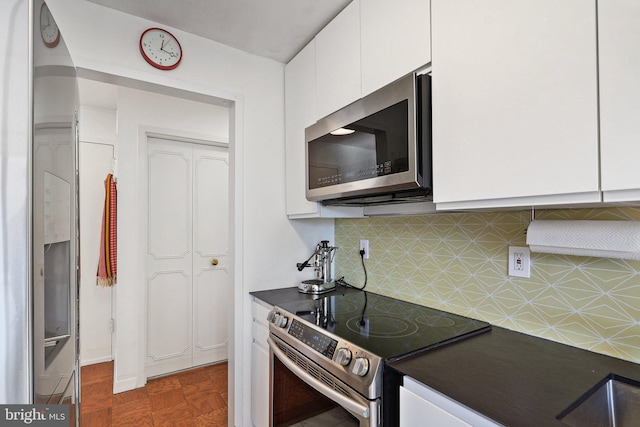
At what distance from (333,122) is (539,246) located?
0.97 metres

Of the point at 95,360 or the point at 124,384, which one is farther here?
the point at 95,360

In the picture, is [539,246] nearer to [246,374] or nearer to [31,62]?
[31,62]

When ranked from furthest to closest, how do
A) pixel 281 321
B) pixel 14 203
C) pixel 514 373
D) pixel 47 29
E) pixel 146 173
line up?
pixel 146 173, pixel 281 321, pixel 514 373, pixel 47 29, pixel 14 203

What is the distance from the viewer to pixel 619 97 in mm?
710

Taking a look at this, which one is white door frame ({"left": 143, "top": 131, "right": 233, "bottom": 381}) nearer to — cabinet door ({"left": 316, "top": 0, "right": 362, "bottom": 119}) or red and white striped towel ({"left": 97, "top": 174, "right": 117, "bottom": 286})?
red and white striped towel ({"left": 97, "top": 174, "right": 117, "bottom": 286})

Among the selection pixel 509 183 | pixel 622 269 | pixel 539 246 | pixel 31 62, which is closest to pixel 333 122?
pixel 509 183

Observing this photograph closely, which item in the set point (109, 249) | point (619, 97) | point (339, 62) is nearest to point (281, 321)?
point (339, 62)

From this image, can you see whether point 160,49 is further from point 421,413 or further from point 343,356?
point 421,413

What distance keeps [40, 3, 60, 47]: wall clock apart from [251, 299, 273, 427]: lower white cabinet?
1364 millimetres

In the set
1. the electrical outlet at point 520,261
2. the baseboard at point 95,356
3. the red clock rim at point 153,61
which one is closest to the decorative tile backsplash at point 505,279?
the electrical outlet at point 520,261

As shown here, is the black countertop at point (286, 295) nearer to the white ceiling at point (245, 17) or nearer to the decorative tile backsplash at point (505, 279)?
the decorative tile backsplash at point (505, 279)

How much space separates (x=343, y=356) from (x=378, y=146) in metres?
0.79

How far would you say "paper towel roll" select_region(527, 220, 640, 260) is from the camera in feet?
2.83

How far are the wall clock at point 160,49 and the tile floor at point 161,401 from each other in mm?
2201
